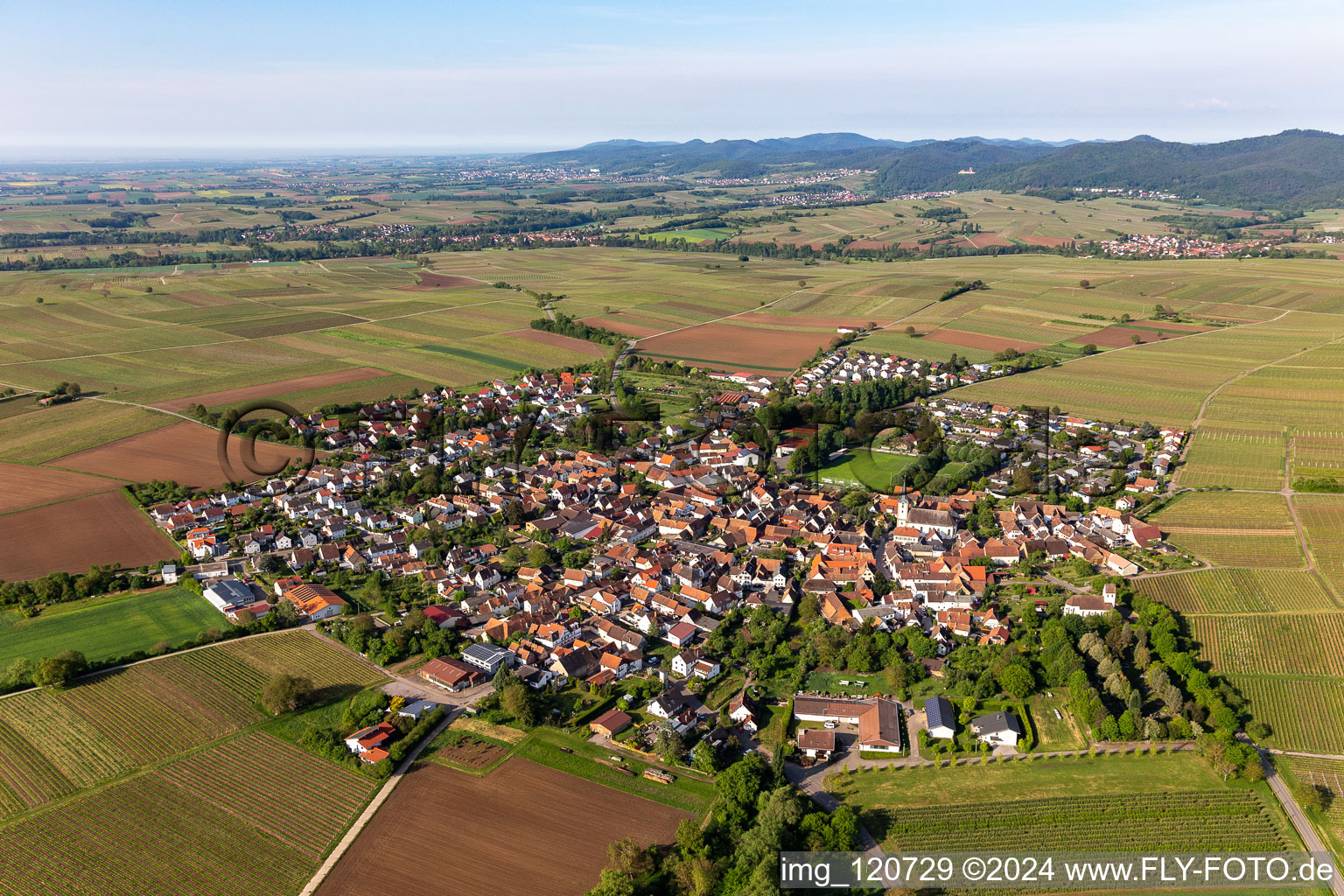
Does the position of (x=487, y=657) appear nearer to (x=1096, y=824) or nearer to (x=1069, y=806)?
(x=1069, y=806)

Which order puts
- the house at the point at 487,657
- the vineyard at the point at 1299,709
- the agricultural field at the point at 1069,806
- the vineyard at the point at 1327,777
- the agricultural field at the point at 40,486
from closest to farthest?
the agricultural field at the point at 1069,806
the vineyard at the point at 1327,777
the vineyard at the point at 1299,709
the house at the point at 487,657
the agricultural field at the point at 40,486

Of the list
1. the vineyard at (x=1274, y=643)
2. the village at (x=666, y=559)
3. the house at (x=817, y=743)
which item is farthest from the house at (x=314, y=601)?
the vineyard at (x=1274, y=643)

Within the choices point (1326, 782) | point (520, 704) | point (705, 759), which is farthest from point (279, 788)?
point (1326, 782)

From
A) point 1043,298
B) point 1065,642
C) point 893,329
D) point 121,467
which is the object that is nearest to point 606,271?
point 893,329

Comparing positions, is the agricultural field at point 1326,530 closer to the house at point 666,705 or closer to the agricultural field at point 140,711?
the house at point 666,705

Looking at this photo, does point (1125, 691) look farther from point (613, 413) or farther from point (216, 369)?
point (216, 369)
